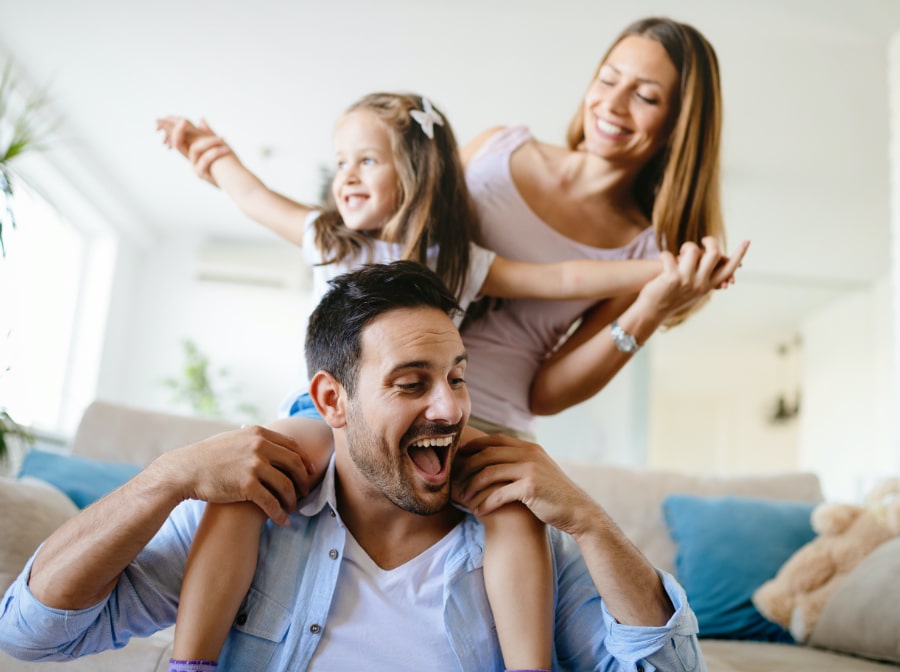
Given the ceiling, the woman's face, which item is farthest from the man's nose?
the ceiling

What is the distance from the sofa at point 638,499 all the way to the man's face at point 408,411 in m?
0.72

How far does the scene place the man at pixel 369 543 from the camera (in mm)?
1253

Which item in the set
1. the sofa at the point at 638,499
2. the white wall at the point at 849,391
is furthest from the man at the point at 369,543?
the white wall at the point at 849,391

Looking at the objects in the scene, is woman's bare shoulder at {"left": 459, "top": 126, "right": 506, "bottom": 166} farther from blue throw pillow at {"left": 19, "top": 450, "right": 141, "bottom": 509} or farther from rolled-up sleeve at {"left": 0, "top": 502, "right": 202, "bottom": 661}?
blue throw pillow at {"left": 19, "top": 450, "right": 141, "bottom": 509}

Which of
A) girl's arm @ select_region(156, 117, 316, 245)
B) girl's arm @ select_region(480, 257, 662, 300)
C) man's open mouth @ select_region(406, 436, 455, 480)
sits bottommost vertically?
man's open mouth @ select_region(406, 436, 455, 480)

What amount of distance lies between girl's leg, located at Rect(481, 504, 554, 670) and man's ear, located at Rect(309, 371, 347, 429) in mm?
270

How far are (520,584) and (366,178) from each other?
0.81 meters

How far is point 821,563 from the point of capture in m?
2.41

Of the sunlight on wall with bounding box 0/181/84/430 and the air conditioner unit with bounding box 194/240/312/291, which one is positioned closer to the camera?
the sunlight on wall with bounding box 0/181/84/430

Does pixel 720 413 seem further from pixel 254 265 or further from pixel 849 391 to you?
pixel 254 265

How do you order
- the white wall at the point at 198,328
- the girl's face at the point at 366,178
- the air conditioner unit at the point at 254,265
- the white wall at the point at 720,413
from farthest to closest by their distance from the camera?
the white wall at the point at 720,413 → the white wall at the point at 198,328 → the air conditioner unit at the point at 254,265 → the girl's face at the point at 366,178

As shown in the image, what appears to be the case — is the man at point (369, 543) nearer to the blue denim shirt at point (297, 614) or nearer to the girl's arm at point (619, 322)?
the blue denim shirt at point (297, 614)

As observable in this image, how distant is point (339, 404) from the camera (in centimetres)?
142

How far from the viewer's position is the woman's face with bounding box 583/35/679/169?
181cm
